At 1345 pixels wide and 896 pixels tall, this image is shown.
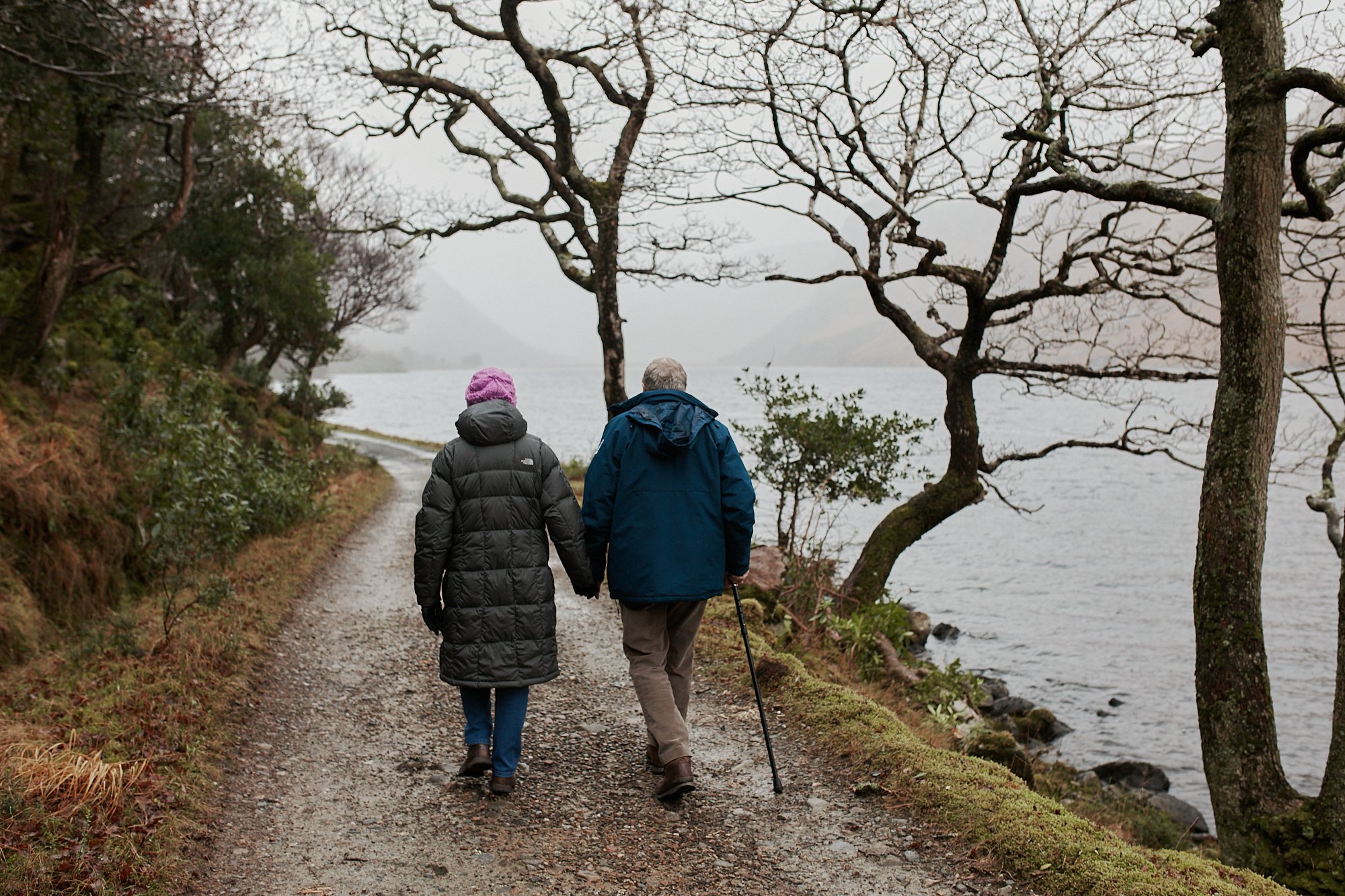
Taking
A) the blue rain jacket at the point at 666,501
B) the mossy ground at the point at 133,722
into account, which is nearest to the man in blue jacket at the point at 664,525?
Answer: the blue rain jacket at the point at 666,501

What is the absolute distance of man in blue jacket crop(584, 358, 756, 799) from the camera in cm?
473

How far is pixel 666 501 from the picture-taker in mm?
4758

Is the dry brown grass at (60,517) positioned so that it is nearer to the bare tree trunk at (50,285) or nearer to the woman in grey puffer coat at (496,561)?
the bare tree trunk at (50,285)

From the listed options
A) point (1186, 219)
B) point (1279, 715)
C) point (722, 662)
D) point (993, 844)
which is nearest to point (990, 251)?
point (1186, 219)

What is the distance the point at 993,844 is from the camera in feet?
14.2

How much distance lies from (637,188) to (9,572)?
24.6ft

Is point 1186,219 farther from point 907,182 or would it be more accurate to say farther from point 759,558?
point 759,558

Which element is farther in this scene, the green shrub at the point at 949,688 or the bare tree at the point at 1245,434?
the green shrub at the point at 949,688

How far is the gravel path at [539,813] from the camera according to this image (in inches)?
161

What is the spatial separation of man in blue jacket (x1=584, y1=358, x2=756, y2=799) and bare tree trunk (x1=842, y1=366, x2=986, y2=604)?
6764mm

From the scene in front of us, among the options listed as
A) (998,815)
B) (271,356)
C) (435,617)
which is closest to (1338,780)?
(998,815)

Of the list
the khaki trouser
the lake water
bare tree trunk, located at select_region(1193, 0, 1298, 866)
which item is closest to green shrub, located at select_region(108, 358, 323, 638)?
the khaki trouser

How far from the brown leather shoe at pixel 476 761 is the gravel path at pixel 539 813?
9cm

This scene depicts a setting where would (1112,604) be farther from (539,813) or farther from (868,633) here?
(539,813)
